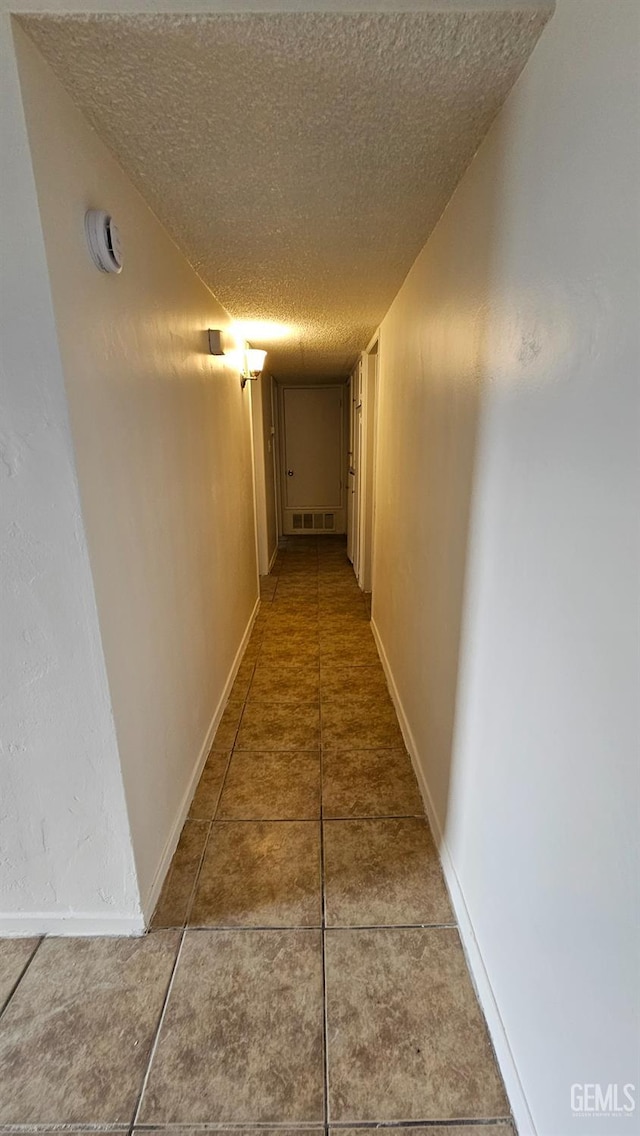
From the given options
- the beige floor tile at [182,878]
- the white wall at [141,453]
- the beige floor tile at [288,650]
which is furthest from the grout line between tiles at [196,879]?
the beige floor tile at [288,650]

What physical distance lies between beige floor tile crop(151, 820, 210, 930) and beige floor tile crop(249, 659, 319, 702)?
86 centimetres

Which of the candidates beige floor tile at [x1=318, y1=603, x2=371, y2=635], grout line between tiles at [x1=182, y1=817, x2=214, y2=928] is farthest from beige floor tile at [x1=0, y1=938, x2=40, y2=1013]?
beige floor tile at [x1=318, y1=603, x2=371, y2=635]

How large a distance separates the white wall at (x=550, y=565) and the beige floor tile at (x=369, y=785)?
33 centimetres

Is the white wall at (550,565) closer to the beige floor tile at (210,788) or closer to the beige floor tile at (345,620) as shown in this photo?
the beige floor tile at (210,788)

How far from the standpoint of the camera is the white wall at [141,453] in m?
0.96

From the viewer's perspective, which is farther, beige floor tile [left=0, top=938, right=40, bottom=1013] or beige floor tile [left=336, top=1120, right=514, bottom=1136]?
beige floor tile [left=0, top=938, right=40, bottom=1013]

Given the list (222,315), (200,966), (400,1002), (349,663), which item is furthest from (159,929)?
(222,315)

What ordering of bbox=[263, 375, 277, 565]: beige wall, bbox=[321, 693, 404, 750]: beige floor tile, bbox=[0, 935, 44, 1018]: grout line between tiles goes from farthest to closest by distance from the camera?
bbox=[263, 375, 277, 565]: beige wall < bbox=[321, 693, 404, 750]: beige floor tile < bbox=[0, 935, 44, 1018]: grout line between tiles

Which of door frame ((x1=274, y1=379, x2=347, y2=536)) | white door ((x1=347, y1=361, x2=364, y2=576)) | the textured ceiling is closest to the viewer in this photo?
the textured ceiling

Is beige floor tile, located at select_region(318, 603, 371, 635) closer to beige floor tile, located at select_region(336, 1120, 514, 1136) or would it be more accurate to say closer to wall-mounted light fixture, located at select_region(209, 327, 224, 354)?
wall-mounted light fixture, located at select_region(209, 327, 224, 354)

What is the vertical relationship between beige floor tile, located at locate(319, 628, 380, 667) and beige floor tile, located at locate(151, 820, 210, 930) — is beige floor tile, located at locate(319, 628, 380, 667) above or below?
above

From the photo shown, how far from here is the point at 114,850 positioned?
125 centimetres

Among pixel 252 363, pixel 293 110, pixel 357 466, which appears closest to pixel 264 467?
pixel 357 466

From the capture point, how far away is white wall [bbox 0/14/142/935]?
89 centimetres
